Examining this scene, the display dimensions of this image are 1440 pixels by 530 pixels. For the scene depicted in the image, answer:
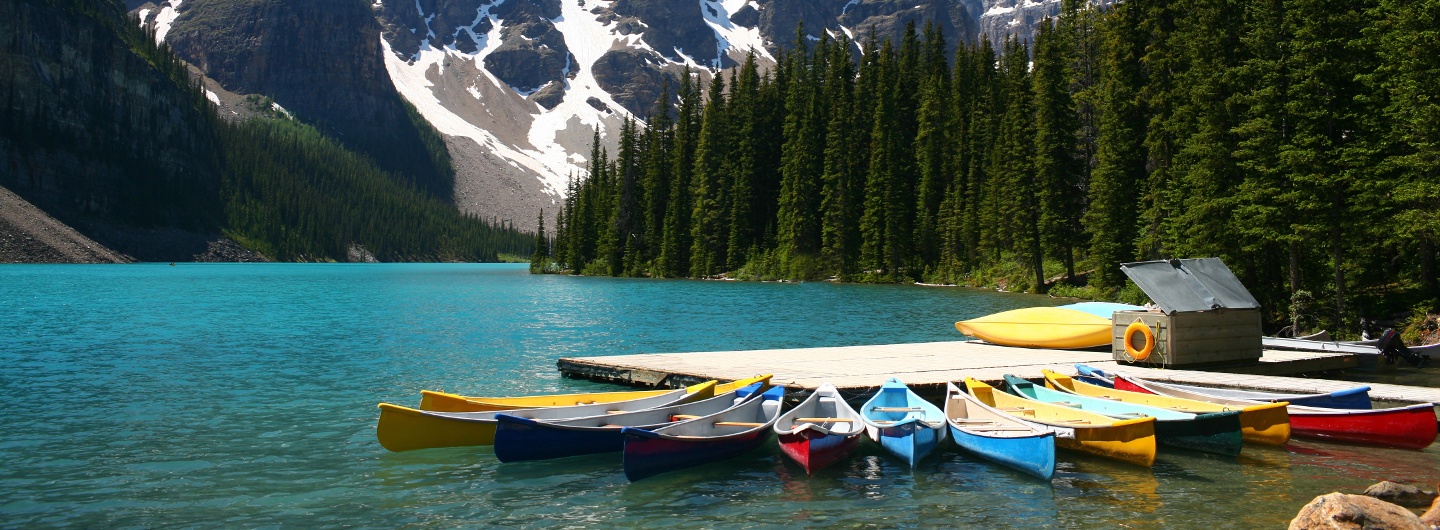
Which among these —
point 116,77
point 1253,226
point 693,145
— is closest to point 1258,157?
point 1253,226

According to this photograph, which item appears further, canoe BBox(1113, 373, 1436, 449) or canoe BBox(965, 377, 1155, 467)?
canoe BBox(1113, 373, 1436, 449)

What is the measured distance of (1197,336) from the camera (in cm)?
1902

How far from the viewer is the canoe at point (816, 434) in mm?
12172

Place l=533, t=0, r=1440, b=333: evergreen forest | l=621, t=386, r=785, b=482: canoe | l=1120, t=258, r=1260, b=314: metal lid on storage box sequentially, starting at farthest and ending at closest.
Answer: l=533, t=0, r=1440, b=333: evergreen forest
l=1120, t=258, r=1260, b=314: metal lid on storage box
l=621, t=386, r=785, b=482: canoe

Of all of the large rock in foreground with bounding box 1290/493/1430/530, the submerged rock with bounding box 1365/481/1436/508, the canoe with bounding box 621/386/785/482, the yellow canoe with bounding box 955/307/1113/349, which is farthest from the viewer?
the yellow canoe with bounding box 955/307/1113/349

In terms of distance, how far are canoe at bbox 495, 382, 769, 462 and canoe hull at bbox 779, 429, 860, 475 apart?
5.98ft

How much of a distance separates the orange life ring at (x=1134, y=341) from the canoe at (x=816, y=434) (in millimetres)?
8298

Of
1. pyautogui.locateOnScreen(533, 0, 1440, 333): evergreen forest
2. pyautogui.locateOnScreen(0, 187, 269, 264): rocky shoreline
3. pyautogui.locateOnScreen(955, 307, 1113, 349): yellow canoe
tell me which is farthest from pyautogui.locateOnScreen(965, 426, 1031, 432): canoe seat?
pyautogui.locateOnScreen(0, 187, 269, 264): rocky shoreline

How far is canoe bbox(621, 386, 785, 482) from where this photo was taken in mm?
11656

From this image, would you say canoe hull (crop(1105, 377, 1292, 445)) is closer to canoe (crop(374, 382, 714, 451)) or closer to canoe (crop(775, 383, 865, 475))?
canoe (crop(775, 383, 865, 475))

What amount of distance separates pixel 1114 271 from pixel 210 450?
44.3 metres

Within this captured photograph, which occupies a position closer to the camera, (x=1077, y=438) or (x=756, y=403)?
(x=1077, y=438)

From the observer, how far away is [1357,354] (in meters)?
20.6

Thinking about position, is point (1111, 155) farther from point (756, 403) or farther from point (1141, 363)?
point (756, 403)
